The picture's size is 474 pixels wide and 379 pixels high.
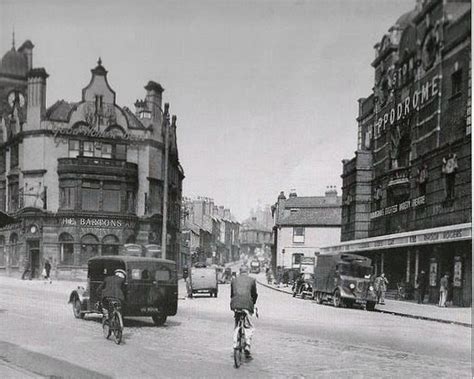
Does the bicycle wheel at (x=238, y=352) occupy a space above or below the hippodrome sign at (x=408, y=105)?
below

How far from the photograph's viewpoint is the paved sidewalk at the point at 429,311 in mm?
16581

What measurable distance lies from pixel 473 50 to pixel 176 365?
667 cm

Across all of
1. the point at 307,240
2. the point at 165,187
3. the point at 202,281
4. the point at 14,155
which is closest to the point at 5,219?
the point at 14,155

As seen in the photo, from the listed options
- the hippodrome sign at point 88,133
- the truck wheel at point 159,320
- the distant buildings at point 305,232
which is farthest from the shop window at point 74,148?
the distant buildings at point 305,232

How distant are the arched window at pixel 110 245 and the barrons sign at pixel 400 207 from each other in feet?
24.7

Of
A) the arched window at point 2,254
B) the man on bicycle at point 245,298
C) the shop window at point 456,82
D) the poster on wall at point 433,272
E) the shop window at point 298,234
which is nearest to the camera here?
the man on bicycle at point 245,298

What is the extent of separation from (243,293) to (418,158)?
1021 cm

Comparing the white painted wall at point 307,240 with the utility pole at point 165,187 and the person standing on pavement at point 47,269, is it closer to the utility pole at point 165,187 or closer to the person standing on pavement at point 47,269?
the utility pole at point 165,187

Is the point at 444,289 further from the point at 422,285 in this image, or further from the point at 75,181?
the point at 75,181

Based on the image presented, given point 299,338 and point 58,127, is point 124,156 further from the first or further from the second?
point 299,338

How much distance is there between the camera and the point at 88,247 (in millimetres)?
15312

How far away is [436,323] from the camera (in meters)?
16.6

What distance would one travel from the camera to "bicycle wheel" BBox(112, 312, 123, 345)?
1093cm

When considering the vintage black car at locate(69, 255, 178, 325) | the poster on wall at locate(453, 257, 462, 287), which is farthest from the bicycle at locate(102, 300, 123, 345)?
the poster on wall at locate(453, 257, 462, 287)
